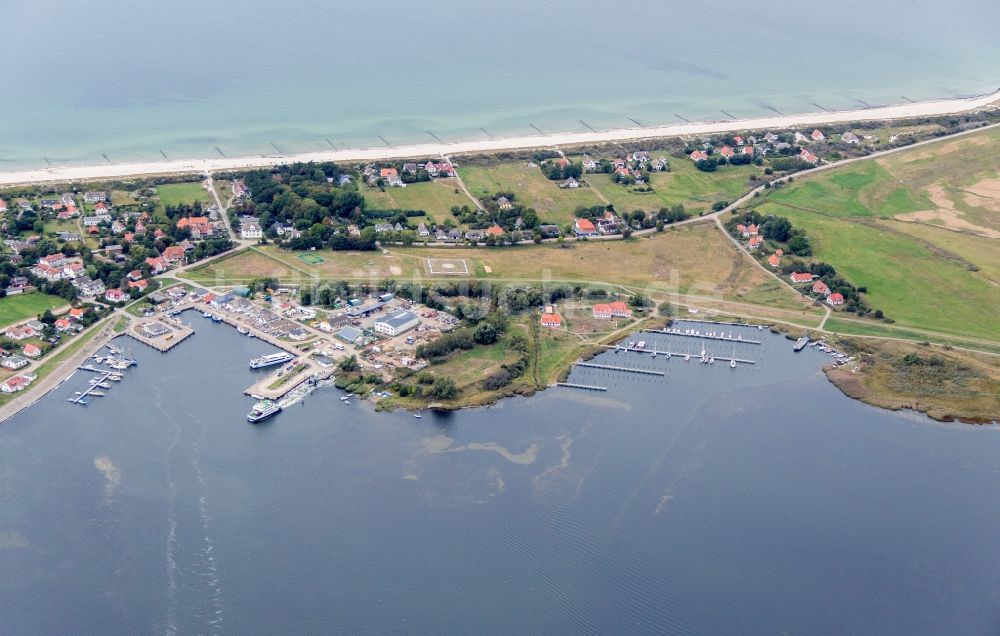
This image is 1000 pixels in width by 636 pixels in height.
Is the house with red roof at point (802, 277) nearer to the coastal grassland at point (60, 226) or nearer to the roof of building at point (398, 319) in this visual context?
the roof of building at point (398, 319)

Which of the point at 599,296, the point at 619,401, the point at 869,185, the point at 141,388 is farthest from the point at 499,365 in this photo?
the point at 869,185

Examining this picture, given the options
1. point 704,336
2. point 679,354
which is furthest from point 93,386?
point 704,336

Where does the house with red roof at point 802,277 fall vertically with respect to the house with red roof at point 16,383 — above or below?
above

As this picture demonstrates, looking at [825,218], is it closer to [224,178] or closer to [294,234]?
[294,234]

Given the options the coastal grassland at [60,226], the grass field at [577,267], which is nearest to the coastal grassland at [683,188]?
the grass field at [577,267]

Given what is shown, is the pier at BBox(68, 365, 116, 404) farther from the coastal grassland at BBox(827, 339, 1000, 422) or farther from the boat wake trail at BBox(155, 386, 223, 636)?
the coastal grassland at BBox(827, 339, 1000, 422)

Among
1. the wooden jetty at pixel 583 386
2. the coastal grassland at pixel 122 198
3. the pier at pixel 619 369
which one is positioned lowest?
the wooden jetty at pixel 583 386
